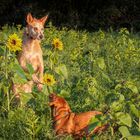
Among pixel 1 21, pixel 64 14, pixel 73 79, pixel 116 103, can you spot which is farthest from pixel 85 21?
pixel 116 103

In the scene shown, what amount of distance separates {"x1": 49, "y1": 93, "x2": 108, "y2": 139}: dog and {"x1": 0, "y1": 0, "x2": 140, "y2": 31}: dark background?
1332 cm

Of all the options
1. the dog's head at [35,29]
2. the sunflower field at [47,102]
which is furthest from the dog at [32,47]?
the sunflower field at [47,102]

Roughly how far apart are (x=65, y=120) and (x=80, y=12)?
14.6m

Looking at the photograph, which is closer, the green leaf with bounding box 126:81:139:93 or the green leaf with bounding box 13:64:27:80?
the green leaf with bounding box 126:81:139:93

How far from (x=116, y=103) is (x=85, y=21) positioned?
14.5 metres

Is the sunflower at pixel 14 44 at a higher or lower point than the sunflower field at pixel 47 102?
higher

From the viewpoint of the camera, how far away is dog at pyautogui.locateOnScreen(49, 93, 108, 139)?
16.5 feet

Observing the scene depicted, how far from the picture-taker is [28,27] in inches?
279

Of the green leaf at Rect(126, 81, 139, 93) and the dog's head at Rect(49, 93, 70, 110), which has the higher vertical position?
the green leaf at Rect(126, 81, 139, 93)

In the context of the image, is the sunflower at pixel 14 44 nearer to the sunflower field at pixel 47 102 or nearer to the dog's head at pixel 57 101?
the sunflower field at pixel 47 102

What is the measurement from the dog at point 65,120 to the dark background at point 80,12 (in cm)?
1332

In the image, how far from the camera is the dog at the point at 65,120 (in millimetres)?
5038

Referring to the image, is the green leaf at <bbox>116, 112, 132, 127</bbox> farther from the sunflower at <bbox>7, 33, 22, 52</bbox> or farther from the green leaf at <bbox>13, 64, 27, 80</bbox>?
the sunflower at <bbox>7, 33, 22, 52</bbox>

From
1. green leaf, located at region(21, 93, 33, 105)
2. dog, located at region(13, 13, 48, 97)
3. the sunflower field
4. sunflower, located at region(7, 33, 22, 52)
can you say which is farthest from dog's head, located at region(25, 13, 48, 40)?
green leaf, located at region(21, 93, 33, 105)
